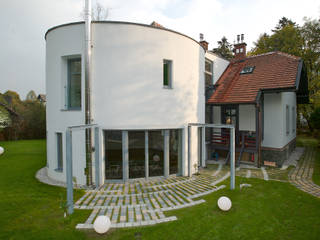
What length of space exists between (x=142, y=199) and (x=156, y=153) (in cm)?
254

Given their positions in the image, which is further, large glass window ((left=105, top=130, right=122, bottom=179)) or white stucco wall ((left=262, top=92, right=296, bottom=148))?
white stucco wall ((left=262, top=92, right=296, bottom=148))

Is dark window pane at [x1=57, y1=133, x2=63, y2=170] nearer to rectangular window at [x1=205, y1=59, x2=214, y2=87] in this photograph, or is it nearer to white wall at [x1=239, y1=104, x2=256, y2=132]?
rectangular window at [x1=205, y1=59, x2=214, y2=87]

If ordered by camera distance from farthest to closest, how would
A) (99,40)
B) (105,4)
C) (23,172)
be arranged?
1. (105,4)
2. (23,172)
3. (99,40)

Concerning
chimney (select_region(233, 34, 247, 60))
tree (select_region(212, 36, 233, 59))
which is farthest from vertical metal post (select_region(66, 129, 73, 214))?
tree (select_region(212, 36, 233, 59))

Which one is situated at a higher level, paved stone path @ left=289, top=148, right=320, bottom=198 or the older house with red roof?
the older house with red roof

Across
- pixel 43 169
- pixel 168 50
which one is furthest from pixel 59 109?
pixel 168 50

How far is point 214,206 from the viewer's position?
243 inches

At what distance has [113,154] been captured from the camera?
8.36 meters

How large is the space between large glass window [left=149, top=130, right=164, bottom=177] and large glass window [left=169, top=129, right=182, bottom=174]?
0.51m

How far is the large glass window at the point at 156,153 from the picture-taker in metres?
8.73

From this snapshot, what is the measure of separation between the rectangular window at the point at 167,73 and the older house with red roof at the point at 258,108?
16.7ft

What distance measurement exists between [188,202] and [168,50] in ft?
21.7

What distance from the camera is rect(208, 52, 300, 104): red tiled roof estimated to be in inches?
456

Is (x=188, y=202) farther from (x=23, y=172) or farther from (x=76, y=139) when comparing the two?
(x=23, y=172)
